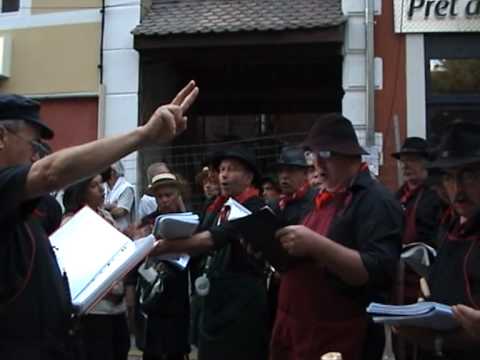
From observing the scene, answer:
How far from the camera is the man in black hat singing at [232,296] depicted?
4066 mm

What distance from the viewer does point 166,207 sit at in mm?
5191

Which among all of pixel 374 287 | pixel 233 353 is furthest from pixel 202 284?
pixel 374 287

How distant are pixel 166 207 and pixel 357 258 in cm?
230

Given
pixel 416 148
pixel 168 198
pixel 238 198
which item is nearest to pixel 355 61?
pixel 416 148

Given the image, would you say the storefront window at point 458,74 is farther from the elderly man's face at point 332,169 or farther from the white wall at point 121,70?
the elderly man's face at point 332,169

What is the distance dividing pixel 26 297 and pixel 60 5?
8.56 m

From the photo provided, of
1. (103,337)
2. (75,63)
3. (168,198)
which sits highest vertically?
(75,63)

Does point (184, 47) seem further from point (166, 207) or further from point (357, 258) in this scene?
point (357, 258)

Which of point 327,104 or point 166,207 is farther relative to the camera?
point 327,104

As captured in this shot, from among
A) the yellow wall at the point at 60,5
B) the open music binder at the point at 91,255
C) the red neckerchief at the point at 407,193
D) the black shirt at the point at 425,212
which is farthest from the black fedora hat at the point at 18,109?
the yellow wall at the point at 60,5

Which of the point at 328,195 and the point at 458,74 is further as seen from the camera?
the point at 458,74

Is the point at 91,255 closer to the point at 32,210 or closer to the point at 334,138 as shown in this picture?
the point at 32,210

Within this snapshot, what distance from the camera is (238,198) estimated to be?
4.29m

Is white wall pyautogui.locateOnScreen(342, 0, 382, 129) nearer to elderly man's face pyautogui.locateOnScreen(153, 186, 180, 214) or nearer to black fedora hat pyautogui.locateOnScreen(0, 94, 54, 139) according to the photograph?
elderly man's face pyautogui.locateOnScreen(153, 186, 180, 214)
